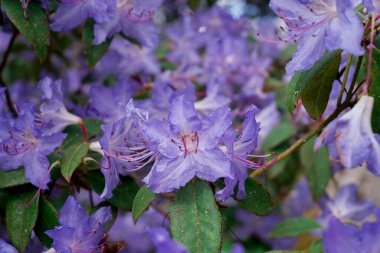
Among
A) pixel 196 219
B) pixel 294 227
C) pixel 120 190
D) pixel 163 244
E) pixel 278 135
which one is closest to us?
pixel 163 244

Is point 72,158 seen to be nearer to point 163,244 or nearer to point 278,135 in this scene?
point 163,244

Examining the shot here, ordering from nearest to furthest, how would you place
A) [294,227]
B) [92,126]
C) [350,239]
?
[350,239] < [92,126] < [294,227]

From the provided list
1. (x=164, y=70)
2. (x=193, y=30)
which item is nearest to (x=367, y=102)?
(x=164, y=70)

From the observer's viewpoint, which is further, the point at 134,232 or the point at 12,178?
the point at 134,232

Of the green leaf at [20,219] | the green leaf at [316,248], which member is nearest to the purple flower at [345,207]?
the green leaf at [316,248]

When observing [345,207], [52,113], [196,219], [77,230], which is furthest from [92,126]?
[345,207]

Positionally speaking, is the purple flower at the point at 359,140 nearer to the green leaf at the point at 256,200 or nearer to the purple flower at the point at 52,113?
the green leaf at the point at 256,200

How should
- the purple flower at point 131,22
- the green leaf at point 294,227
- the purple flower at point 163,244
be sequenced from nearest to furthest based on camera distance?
the purple flower at point 163,244 → the purple flower at point 131,22 → the green leaf at point 294,227
